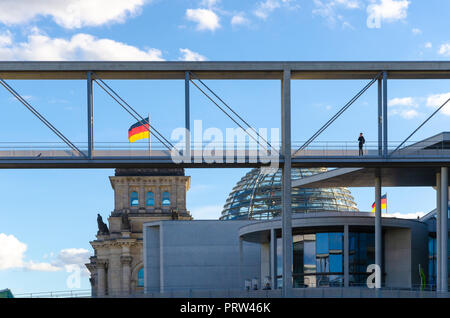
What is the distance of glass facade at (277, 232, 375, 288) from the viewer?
58875 mm

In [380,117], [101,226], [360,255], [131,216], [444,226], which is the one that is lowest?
[101,226]

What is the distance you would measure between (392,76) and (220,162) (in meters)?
11.8

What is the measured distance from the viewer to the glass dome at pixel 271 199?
102 metres

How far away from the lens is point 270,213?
331ft

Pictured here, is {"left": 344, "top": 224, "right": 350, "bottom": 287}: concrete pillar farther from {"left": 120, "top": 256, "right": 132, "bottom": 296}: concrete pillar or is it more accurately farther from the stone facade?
{"left": 120, "top": 256, "right": 132, "bottom": 296}: concrete pillar

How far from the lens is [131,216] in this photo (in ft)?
378

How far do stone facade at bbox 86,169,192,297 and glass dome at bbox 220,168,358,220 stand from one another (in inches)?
395

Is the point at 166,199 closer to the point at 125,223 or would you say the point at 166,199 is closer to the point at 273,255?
the point at 125,223

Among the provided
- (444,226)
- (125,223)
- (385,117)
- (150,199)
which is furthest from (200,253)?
(150,199)

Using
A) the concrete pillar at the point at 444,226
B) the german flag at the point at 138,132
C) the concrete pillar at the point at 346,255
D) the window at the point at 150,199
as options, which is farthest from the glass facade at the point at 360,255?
the window at the point at 150,199

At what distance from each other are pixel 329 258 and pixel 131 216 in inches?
2405

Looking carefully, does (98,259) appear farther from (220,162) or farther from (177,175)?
(220,162)

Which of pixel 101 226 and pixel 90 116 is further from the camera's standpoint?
pixel 101 226
